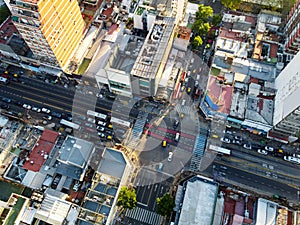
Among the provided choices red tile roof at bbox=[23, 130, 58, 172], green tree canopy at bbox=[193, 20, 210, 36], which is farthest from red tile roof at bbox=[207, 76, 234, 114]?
red tile roof at bbox=[23, 130, 58, 172]

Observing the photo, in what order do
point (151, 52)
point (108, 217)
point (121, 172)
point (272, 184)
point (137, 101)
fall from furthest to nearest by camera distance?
point (137, 101)
point (151, 52)
point (272, 184)
point (121, 172)
point (108, 217)

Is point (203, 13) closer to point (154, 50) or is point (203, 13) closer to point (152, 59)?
point (154, 50)

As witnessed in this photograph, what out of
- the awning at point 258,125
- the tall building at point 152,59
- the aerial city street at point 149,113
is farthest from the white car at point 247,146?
the tall building at point 152,59

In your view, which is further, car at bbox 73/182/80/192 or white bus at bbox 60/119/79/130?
white bus at bbox 60/119/79/130

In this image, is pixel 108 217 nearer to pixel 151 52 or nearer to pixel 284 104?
pixel 151 52

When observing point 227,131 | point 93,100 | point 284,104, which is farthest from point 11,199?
point 284,104

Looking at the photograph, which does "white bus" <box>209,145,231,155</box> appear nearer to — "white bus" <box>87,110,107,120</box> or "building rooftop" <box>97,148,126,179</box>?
"building rooftop" <box>97,148,126,179</box>
